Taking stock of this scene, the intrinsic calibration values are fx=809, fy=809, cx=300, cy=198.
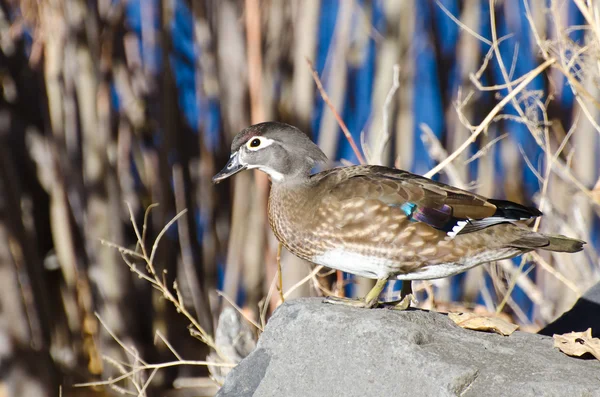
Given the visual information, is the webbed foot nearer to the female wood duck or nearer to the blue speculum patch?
the female wood duck

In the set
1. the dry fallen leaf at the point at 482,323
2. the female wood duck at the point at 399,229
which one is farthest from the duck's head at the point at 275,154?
the dry fallen leaf at the point at 482,323

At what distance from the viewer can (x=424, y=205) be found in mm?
2492

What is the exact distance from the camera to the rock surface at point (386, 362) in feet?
6.77

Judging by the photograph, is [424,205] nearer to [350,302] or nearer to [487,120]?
[350,302]

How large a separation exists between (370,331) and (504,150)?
237 centimetres

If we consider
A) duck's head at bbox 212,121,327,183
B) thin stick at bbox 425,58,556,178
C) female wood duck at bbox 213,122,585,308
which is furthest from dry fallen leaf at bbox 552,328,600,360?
duck's head at bbox 212,121,327,183

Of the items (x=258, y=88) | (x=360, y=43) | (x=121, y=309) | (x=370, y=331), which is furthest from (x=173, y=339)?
(x=370, y=331)

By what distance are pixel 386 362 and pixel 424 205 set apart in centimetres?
57

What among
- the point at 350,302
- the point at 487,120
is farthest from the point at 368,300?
the point at 487,120

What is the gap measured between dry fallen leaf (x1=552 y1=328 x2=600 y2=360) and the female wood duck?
0.85 feet

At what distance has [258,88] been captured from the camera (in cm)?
375

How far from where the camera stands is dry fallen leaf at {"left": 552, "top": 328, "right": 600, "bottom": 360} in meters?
2.36

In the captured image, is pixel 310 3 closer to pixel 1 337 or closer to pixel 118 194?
pixel 118 194

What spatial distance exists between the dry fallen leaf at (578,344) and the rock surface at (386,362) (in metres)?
0.02
